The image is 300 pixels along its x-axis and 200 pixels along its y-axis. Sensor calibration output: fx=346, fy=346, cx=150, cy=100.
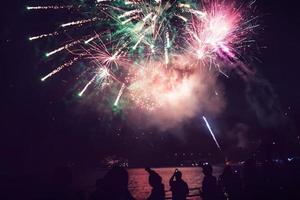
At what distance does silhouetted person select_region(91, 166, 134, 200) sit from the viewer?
764 cm

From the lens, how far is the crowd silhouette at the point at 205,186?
7.68m

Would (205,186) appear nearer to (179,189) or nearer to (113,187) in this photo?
(179,189)

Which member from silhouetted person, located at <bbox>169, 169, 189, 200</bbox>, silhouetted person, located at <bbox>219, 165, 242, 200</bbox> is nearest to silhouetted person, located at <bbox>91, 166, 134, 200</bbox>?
silhouetted person, located at <bbox>169, 169, 189, 200</bbox>

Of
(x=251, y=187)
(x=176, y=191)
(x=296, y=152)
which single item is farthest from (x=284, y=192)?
(x=296, y=152)

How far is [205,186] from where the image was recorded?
10000 millimetres

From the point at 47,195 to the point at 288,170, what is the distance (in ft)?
40.6

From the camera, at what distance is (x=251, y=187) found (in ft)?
39.9

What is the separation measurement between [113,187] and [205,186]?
340 centimetres

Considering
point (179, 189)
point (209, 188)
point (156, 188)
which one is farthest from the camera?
point (209, 188)

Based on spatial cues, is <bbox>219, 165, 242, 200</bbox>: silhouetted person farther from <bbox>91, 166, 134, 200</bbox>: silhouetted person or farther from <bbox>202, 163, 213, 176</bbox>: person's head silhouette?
<bbox>91, 166, 134, 200</bbox>: silhouetted person

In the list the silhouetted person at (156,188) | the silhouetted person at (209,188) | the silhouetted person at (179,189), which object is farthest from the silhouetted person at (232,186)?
the silhouetted person at (156,188)

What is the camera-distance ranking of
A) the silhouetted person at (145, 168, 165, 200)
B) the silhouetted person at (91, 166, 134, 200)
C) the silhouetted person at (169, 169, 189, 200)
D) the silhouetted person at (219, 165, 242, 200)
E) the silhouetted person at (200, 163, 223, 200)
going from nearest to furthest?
the silhouetted person at (91, 166, 134, 200) → the silhouetted person at (145, 168, 165, 200) → the silhouetted person at (169, 169, 189, 200) → the silhouetted person at (200, 163, 223, 200) → the silhouetted person at (219, 165, 242, 200)

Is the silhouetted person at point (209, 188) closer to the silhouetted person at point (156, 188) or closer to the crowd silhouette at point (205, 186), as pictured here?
the crowd silhouette at point (205, 186)

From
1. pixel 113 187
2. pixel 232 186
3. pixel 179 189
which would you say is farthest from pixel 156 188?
pixel 232 186
